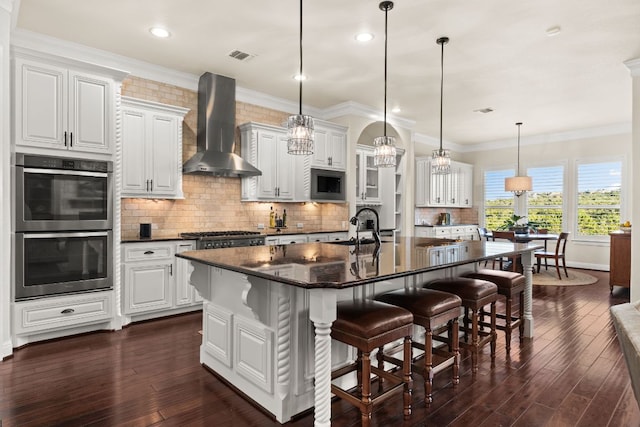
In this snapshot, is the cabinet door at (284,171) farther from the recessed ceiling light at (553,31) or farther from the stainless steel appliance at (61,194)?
the recessed ceiling light at (553,31)

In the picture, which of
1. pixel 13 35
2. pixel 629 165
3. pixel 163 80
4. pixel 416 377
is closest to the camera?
pixel 416 377

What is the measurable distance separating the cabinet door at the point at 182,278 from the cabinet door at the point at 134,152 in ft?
2.60

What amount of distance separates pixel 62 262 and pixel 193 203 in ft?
5.85

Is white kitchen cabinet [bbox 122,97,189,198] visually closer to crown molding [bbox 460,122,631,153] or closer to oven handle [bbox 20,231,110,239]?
oven handle [bbox 20,231,110,239]

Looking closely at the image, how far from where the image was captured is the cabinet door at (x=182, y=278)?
429 cm

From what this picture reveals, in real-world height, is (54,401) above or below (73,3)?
below

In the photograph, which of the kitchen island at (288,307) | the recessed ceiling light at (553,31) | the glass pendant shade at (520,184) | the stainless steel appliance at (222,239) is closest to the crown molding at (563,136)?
the glass pendant shade at (520,184)

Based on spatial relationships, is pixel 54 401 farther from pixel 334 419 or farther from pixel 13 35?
pixel 13 35

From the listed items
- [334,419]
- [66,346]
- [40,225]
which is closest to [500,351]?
[334,419]

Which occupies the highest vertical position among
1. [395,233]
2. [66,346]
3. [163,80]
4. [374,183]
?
[163,80]

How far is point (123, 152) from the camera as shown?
4148 mm

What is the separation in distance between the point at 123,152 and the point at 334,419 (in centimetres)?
353

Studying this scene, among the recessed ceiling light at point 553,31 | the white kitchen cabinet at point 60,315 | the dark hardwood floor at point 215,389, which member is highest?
the recessed ceiling light at point 553,31

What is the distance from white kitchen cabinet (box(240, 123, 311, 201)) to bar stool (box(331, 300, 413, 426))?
332 centimetres
